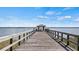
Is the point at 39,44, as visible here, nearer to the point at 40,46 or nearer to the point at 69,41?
the point at 40,46

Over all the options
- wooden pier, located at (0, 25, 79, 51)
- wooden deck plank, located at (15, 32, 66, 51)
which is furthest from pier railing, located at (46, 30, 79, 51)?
wooden deck plank, located at (15, 32, 66, 51)

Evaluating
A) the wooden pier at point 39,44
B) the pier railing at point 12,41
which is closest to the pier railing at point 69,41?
the wooden pier at point 39,44

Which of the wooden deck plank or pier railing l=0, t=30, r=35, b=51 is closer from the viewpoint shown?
pier railing l=0, t=30, r=35, b=51

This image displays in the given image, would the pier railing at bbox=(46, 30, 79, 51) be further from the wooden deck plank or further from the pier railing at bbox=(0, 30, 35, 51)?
the pier railing at bbox=(0, 30, 35, 51)

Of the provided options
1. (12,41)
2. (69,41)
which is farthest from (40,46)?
(12,41)

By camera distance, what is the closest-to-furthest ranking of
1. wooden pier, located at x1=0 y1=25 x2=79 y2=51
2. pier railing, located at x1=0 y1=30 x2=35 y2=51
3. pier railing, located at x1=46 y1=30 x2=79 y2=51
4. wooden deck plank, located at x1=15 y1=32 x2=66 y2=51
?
pier railing, located at x1=0 y1=30 x2=35 y2=51, wooden pier, located at x1=0 y1=25 x2=79 y2=51, pier railing, located at x1=46 y1=30 x2=79 y2=51, wooden deck plank, located at x1=15 y1=32 x2=66 y2=51

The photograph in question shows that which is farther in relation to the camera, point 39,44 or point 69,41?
point 39,44
